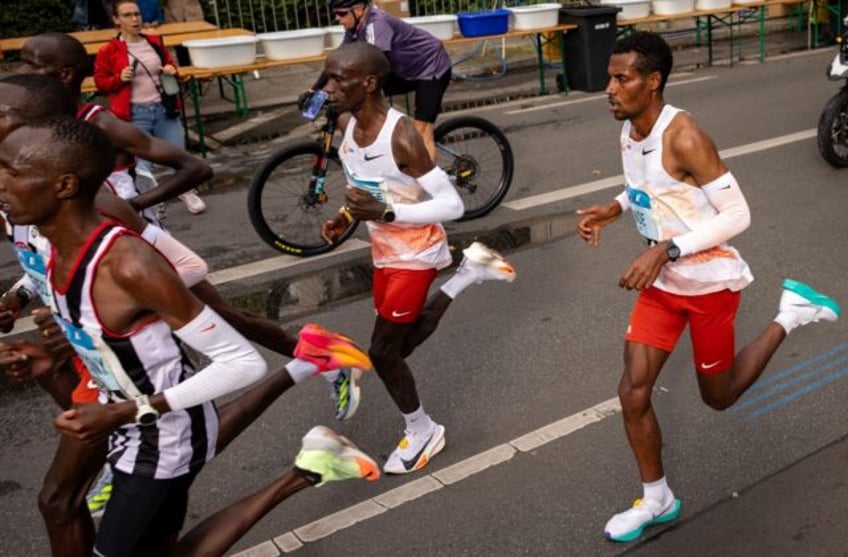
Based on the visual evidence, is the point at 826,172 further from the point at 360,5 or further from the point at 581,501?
the point at 581,501

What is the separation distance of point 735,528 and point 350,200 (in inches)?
79.5

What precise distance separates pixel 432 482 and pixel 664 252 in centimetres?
155

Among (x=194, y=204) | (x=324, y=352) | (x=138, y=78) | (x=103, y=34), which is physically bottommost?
(x=194, y=204)

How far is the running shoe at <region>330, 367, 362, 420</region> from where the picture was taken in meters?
4.39

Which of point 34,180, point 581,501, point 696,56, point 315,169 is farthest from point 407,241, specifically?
point 696,56

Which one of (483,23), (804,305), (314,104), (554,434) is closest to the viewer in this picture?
(804,305)

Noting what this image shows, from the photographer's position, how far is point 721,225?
375 cm

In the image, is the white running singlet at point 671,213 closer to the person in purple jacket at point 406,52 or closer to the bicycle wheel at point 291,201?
the bicycle wheel at point 291,201

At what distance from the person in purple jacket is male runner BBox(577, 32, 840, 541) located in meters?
4.49

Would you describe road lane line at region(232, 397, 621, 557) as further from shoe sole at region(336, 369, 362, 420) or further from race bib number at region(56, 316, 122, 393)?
race bib number at region(56, 316, 122, 393)

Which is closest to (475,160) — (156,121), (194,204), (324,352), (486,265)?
(194,204)

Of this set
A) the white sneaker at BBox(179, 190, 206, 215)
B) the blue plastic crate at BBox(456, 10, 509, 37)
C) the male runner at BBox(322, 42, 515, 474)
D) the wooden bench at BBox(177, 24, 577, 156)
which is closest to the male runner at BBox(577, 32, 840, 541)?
the male runner at BBox(322, 42, 515, 474)

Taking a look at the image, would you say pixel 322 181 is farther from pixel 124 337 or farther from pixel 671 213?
pixel 124 337

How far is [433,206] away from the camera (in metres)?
4.33
